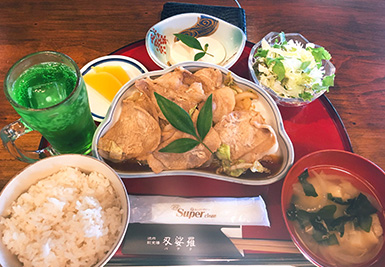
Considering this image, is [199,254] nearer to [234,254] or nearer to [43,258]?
[234,254]

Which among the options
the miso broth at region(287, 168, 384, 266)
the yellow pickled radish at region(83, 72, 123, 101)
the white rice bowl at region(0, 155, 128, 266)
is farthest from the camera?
the yellow pickled radish at region(83, 72, 123, 101)

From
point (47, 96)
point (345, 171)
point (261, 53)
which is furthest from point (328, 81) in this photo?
point (47, 96)

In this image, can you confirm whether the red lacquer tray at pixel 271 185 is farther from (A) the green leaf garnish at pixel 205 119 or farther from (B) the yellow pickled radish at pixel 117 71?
(A) the green leaf garnish at pixel 205 119

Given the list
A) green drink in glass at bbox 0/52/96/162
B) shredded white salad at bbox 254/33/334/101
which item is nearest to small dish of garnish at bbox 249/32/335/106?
shredded white salad at bbox 254/33/334/101

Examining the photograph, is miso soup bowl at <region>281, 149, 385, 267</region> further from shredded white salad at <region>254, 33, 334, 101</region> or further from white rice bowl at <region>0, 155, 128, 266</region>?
white rice bowl at <region>0, 155, 128, 266</region>

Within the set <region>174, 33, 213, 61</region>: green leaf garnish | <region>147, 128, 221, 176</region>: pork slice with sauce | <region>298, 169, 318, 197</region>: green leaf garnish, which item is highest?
<region>174, 33, 213, 61</region>: green leaf garnish

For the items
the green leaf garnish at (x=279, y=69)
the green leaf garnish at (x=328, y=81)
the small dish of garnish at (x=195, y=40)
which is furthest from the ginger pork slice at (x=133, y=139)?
the green leaf garnish at (x=328, y=81)
